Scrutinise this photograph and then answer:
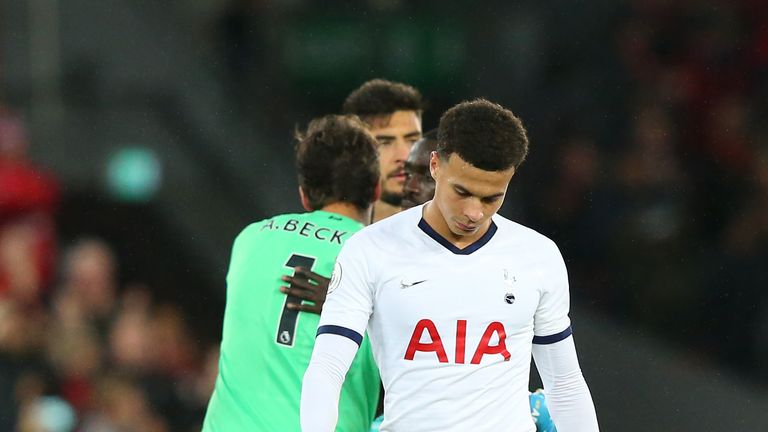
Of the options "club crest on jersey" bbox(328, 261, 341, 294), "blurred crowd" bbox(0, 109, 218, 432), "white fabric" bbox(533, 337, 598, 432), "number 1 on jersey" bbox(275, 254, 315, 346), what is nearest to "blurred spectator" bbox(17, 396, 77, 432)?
"blurred crowd" bbox(0, 109, 218, 432)

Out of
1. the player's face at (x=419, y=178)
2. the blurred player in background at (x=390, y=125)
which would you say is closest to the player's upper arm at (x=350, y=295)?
the player's face at (x=419, y=178)

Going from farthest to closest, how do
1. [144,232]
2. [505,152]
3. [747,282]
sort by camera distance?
[144,232]
[747,282]
[505,152]

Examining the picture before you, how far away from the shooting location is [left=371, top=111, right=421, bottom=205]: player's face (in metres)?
4.57

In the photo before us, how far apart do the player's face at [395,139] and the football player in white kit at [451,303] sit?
5.05 feet

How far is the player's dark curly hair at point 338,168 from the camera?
359 cm

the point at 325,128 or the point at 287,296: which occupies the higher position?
the point at 325,128

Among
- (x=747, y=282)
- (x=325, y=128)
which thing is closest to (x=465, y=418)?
(x=325, y=128)

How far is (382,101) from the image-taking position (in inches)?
188

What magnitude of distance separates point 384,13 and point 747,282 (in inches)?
135

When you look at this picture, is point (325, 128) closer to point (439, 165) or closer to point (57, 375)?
point (439, 165)

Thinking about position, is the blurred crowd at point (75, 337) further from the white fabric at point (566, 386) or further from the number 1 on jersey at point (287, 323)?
the white fabric at point (566, 386)

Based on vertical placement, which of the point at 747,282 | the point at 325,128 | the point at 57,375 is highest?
the point at 325,128

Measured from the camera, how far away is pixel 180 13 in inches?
384

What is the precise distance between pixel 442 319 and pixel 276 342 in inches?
28.2
